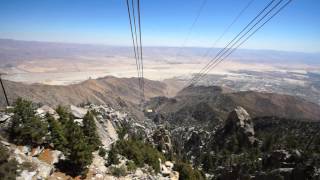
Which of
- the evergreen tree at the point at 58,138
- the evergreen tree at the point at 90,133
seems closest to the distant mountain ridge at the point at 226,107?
the evergreen tree at the point at 90,133

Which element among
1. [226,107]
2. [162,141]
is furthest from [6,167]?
[226,107]

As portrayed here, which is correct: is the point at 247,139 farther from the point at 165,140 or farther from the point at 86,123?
the point at 86,123

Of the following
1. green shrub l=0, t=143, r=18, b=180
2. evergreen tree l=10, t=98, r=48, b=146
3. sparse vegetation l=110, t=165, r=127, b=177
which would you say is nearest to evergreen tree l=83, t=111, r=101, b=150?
sparse vegetation l=110, t=165, r=127, b=177

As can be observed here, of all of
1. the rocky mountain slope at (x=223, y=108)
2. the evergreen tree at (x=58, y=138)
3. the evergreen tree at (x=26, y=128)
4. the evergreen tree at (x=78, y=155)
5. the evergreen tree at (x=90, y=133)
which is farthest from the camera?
the rocky mountain slope at (x=223, y=108)

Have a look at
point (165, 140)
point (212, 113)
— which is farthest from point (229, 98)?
point (165, 140)

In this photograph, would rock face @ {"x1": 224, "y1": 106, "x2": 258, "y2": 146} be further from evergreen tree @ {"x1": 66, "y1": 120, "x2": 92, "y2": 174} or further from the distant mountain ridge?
evergreen tree @ {"x1": 66, "y1": 120, "x2": 92, "y2": 174}

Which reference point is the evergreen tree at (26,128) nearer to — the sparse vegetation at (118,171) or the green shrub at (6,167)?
the green shrub at (6,167)
